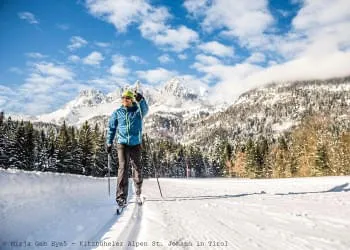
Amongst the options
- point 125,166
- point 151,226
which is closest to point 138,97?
point 125,166

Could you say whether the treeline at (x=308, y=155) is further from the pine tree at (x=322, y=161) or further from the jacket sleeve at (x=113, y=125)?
the jacket sleeve at (x=113, y=125)

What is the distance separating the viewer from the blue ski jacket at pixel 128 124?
788 centimetres

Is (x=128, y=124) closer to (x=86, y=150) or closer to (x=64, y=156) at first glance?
(x=64, y=156)

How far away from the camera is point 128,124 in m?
7.91

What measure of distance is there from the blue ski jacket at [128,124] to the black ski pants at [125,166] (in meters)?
0.17

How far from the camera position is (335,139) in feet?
216

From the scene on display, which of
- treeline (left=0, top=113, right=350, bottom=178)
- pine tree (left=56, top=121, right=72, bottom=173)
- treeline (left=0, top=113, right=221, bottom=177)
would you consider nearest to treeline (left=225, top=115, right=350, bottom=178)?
treeline (left=0, top=113, right=350, bottom=178)

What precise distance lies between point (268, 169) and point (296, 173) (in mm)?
16845

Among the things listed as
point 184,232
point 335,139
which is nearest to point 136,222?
point 184,232

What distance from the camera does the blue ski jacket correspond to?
310 inches

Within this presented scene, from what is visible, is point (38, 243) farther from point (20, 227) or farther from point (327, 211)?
point (327, 211)

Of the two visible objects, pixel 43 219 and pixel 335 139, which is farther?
pixel 335 139

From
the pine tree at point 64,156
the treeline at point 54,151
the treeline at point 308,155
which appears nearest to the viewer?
the treeline at point 54,151

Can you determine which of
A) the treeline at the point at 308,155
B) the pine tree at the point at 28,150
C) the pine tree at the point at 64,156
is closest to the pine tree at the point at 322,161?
the treeline at the point at 308,155
